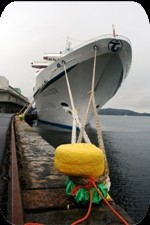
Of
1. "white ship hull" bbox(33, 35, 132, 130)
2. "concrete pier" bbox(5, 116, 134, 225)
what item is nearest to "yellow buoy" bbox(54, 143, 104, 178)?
"concrete pier" bbox(5, 116, 134, 225)

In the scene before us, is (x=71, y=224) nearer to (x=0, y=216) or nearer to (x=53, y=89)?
(x=0, y=216)

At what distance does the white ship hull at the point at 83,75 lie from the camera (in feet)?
56.2

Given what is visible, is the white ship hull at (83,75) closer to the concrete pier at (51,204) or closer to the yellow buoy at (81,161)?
the concrete pier at (51,204)

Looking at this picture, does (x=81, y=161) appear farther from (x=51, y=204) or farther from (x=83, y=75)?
(x=83, y=75)

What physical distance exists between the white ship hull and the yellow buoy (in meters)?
13.7

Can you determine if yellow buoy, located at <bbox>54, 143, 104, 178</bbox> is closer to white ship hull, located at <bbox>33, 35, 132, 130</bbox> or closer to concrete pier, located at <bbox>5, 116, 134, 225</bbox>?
concrete pier, located at <bbox>5, 116, 134, 225</bbox>

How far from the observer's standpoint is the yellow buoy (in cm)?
343

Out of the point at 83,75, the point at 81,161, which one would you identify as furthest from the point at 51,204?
the point at 83,75

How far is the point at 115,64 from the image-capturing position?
61.4ft

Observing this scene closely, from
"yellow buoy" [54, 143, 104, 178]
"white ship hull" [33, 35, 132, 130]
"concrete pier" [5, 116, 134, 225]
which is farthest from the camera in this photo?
"white ship hull" [33, 35, 132, 130]

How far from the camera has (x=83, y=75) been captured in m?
19.1

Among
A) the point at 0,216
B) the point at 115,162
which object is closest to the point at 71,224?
the point at 0,216

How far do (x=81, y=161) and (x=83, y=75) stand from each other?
52.5ft

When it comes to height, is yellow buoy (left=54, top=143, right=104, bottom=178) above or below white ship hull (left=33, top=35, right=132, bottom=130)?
below
